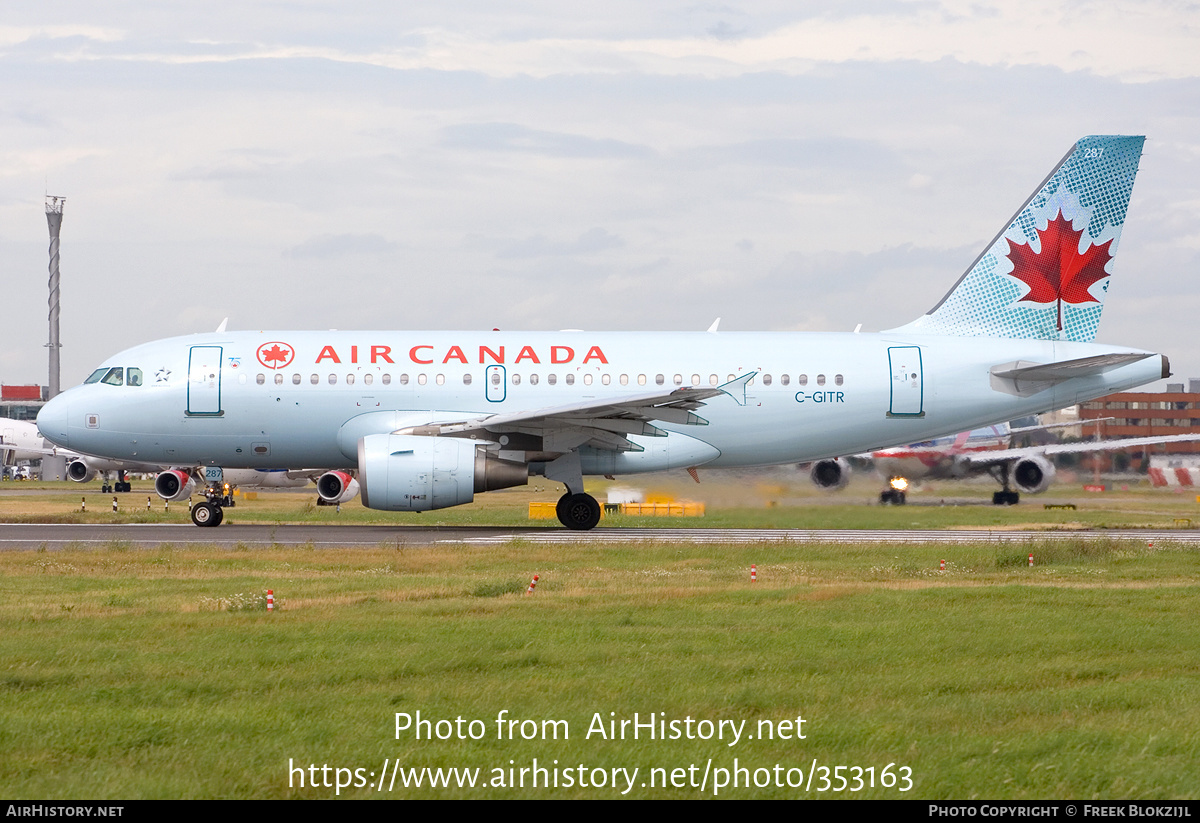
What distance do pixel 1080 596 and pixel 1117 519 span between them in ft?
64.5

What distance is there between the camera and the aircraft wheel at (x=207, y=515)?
28078 mm

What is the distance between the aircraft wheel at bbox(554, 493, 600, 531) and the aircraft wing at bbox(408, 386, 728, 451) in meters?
1.22

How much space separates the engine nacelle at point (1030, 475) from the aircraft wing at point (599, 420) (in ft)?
36.1

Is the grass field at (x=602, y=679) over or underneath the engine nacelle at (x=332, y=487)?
underneath

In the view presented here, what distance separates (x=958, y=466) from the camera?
35.2 meters

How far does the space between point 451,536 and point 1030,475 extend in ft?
53.6

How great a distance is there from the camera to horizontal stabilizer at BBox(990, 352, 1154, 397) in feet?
87.1

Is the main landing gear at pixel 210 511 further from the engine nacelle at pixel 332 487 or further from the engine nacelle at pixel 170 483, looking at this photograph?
the engine nacelle at pixel 332 487

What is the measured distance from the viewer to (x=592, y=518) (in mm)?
26953

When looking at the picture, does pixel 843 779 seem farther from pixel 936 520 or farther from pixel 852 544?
pixel 936 520

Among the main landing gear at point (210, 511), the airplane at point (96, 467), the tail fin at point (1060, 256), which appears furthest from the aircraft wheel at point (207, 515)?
the tail fin at point (1060, 256)

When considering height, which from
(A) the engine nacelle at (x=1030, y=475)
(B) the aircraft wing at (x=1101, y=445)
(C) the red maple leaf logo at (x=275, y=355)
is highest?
(C) the red maple leaf logo at (x=275, y=355)

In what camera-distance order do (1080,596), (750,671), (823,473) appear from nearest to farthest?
(750,671) < (1080,596) < (823,473)

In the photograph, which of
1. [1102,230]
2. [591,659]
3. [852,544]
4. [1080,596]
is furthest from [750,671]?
[1102,230]
